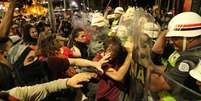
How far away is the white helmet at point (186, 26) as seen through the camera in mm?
3916

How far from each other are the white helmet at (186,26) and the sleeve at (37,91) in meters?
1.42

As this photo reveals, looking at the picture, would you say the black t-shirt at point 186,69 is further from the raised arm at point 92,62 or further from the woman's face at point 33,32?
the woman's face at point 33,32

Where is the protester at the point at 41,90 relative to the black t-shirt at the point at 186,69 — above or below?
below

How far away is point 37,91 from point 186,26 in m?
1.74

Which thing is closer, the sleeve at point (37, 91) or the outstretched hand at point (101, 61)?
the sleeve at point (37, 91)

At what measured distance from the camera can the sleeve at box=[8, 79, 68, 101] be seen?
130 inches

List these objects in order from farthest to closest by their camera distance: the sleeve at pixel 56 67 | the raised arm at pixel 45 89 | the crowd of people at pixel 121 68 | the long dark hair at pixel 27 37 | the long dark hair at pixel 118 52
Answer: the long dark hair at pixel 27 37 < the sleeve at pixel 56 67 < the long dark hair at pixel 118 52 < the raised arm at pixel 45 89 < the crowd of people at pixel 121 68

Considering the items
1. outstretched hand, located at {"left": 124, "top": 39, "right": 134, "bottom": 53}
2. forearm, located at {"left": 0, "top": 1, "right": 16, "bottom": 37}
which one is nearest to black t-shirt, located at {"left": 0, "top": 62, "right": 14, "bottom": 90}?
forearm, located at {"left": 0, "top": 1, "right": 16, "bottom": 37}

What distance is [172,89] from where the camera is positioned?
269 centimetres

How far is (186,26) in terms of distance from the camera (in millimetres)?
3955

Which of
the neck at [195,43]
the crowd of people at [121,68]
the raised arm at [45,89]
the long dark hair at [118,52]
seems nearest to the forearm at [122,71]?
the crowd of people at [121,68]

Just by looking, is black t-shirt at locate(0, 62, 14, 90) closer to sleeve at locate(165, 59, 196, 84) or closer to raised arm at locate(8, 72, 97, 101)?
Answer: raised arm at locate(8, 72, 97, 101)

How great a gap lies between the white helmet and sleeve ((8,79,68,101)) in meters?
1.42

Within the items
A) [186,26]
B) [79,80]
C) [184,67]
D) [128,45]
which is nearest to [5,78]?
[79,80]
